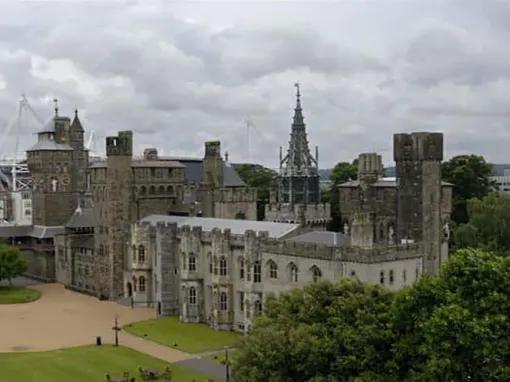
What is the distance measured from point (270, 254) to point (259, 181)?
87.8 metres

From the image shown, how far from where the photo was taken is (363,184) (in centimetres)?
9156

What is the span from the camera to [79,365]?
2114 inches

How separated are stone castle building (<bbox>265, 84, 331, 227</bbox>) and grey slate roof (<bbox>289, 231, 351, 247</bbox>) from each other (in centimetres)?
3390

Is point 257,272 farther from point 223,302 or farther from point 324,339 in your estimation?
point 324,339

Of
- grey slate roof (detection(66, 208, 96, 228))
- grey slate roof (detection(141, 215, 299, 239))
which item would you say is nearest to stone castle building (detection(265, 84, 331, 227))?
grey slate roof (detection(141, 215, 299, 239))

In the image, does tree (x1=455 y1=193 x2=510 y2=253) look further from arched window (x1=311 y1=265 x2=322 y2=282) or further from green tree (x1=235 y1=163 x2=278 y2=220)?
green tree (x1=235 y1=163 x2=278 y2=220)

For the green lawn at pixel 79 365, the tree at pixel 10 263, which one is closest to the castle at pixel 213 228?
the tree at pixel 10 263

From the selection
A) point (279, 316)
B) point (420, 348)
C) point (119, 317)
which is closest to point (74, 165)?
point (119, 317)

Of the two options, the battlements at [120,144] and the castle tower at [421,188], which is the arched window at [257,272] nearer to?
the castle tower at [421,188]

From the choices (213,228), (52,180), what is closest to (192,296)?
(213,228)

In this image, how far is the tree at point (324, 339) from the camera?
115ft

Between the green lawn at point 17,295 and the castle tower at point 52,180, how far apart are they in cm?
1529

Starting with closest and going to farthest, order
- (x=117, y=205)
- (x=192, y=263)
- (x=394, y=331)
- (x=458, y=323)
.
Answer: (x=458, y=323)
(x=394, y=331)
(x=192, y=263)
(x=117, y=205)

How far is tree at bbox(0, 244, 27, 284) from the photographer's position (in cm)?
9006
